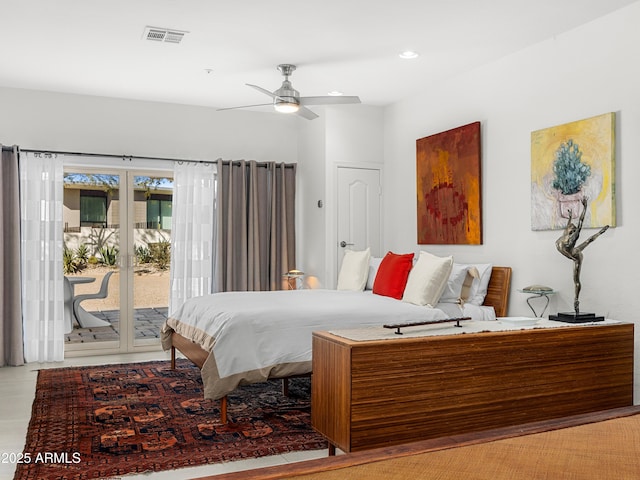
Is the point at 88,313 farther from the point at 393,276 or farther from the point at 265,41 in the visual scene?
the point at 265,41

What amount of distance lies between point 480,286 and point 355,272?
126 cm

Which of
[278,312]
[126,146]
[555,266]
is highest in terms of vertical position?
[126,146]

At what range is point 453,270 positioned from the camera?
4930 mm

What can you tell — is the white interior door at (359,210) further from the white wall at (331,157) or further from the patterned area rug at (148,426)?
the patterned area rug at (148,426)

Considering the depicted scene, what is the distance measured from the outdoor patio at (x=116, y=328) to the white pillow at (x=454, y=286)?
3.30m

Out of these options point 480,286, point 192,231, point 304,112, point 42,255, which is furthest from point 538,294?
point 42,255

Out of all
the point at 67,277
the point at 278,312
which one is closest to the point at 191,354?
the point at 278,312

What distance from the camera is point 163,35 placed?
4289 mm

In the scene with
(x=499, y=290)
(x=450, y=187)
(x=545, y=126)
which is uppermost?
(x=545, y=126)

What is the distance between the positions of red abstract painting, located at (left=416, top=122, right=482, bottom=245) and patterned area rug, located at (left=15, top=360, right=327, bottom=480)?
1880 mm

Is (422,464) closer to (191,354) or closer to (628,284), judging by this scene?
(628,284)

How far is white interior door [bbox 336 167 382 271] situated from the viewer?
21.1 ft

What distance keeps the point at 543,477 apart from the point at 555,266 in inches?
135

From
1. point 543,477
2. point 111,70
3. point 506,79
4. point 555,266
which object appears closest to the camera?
point 543,477
